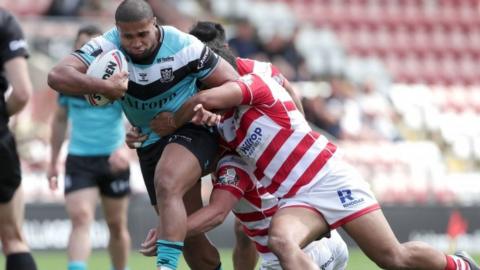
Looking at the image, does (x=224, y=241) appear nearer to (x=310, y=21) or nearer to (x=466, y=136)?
(x=466, y=136)

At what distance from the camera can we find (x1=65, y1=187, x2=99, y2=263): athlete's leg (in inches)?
386

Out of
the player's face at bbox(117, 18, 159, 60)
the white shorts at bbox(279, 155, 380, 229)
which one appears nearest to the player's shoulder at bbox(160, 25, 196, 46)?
the player's face at bbox(117, 18, 159, 60)

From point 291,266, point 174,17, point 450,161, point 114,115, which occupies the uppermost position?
point 291,266

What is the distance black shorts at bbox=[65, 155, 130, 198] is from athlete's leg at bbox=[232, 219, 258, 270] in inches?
74.1

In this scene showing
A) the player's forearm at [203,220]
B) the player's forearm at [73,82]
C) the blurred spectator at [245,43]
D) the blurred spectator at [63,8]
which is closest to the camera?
the player's forearm at [73,82]

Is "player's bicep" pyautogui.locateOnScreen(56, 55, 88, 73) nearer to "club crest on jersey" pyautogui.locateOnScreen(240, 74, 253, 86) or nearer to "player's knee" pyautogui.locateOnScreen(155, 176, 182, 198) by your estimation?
"player's knee" pyautogui.locateOnScreen(155, 176, 182, 198)

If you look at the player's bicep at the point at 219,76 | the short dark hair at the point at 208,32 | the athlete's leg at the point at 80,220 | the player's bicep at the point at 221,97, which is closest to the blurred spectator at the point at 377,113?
the athlete's leg at the point at 80,220

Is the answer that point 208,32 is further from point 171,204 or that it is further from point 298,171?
point 171,204

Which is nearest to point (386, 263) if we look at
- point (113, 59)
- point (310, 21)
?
point (113, 59)

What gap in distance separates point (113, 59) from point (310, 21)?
43.4 feet

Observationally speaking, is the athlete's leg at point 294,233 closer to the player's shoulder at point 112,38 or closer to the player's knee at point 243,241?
the player's knee at point 243,241

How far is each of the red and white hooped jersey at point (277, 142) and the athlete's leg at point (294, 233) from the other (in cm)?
19

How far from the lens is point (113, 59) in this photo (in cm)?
716

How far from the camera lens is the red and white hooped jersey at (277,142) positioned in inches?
292
